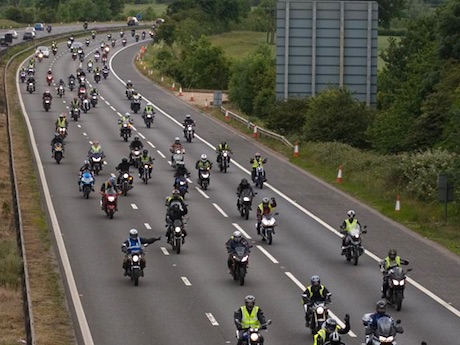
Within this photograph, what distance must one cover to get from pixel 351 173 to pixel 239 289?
77.7 feet

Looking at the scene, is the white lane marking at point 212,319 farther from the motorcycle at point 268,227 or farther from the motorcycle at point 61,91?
the motorcycle at point 61,91

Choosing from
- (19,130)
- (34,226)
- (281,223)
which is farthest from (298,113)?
(34,226)

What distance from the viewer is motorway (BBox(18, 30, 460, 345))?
28922 millimetres

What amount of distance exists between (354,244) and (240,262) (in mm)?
4766

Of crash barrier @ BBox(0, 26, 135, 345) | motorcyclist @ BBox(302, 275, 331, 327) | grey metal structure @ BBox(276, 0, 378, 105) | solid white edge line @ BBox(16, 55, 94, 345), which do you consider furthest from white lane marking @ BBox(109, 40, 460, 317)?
crash barrier @ BBox(0, 26, 135, 345)

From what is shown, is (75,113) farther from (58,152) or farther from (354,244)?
(354,244)

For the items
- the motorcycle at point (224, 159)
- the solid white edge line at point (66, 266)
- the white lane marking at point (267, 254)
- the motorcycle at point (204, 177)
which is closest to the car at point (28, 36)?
the solid white edge line at point (66, 266)

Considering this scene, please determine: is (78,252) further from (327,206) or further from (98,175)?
(98,175)

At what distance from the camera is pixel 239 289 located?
109 ft

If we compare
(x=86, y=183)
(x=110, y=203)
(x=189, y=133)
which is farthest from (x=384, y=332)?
(x=189, y=133)

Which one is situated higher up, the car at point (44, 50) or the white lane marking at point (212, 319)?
the white lane marking at point (212, 319)

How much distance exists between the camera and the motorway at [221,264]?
2892cm

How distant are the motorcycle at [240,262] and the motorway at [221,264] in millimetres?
265

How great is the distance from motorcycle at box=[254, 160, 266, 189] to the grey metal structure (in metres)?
19.4
